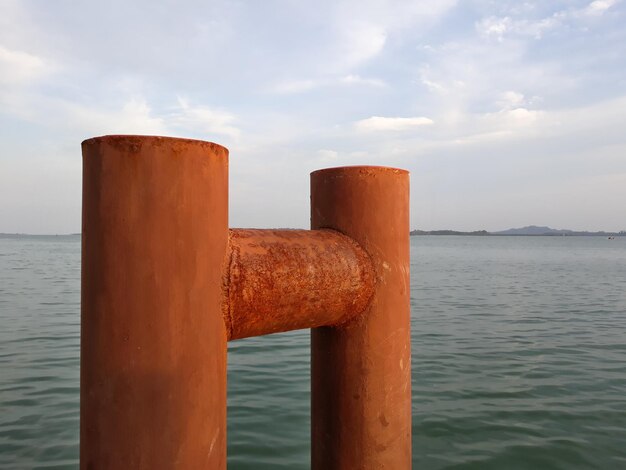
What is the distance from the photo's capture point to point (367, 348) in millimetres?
1860

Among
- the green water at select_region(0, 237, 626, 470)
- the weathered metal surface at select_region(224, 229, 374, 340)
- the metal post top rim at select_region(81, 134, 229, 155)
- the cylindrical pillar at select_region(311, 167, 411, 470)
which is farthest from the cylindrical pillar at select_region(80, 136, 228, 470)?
the green water at select_region(0, 237, 626, 470)

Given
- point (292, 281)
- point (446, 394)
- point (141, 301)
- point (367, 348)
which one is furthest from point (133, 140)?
point (446, 394)

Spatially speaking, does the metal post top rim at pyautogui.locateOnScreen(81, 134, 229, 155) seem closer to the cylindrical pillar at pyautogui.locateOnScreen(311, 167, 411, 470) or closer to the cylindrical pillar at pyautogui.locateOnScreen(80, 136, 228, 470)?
the cylindrical pillar at pyautogui.locateOnScreen(80, 136, 228, 470)

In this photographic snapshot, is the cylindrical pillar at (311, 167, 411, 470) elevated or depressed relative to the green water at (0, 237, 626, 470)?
elevated

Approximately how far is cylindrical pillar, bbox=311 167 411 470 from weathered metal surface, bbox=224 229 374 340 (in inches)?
3.2

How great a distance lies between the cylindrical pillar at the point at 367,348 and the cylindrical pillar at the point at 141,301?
75 cm

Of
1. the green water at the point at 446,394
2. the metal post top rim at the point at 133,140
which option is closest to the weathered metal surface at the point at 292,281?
the metal post top rim at the point at 133,140

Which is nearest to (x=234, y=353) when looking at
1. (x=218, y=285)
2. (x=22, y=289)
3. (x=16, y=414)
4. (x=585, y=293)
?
(x=16, y=414)

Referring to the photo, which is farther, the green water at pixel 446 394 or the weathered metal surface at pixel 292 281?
the green water at pixel 446 394

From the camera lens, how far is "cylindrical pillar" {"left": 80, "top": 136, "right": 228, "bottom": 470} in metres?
1.20

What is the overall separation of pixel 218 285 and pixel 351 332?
73 centimetres

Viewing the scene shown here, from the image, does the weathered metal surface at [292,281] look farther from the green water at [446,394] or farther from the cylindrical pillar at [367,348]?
the green water at [446,394]

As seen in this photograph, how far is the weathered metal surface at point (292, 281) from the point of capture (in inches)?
56.6

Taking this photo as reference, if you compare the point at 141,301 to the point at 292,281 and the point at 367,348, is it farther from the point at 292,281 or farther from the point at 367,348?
the point at 367,348
